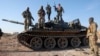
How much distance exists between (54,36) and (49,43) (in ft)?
2.51

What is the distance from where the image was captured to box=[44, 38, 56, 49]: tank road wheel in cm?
1888

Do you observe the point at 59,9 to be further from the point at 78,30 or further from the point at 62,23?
the point at 78,30

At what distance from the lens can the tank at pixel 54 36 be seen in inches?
731

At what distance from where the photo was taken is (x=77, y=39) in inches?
789

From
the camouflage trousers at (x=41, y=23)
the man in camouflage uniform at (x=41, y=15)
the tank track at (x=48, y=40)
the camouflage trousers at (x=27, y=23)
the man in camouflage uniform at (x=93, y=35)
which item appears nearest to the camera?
the man in camouflage uniform at (x=93, y=35)

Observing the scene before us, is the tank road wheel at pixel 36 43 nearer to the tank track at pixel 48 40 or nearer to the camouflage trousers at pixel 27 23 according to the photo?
the tank track at pixel 48 40

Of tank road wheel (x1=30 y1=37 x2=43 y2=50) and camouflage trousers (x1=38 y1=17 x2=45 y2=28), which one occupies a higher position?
camouflage trousers (x1=38 y1=17 x2=45 y2=28)

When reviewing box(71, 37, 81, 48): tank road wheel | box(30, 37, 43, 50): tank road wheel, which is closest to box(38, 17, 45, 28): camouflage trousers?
box(30, 37, 43, 50): tank road wheel

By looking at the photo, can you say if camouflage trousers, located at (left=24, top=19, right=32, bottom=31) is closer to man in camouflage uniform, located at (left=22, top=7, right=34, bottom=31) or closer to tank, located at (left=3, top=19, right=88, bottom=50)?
man in camouflage uniform, located at (left=22, top=7, right=34, bottom=31)

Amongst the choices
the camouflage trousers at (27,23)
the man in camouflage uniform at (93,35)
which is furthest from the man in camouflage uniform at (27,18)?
the man in camouflage uniform at (93,35)

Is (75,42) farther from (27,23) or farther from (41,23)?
(27,23)

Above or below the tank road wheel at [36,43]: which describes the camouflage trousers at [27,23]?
above

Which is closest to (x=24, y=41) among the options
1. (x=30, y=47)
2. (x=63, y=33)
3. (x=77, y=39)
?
(x=30, y=47)

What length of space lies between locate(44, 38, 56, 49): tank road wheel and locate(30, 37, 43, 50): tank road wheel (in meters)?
0.48
